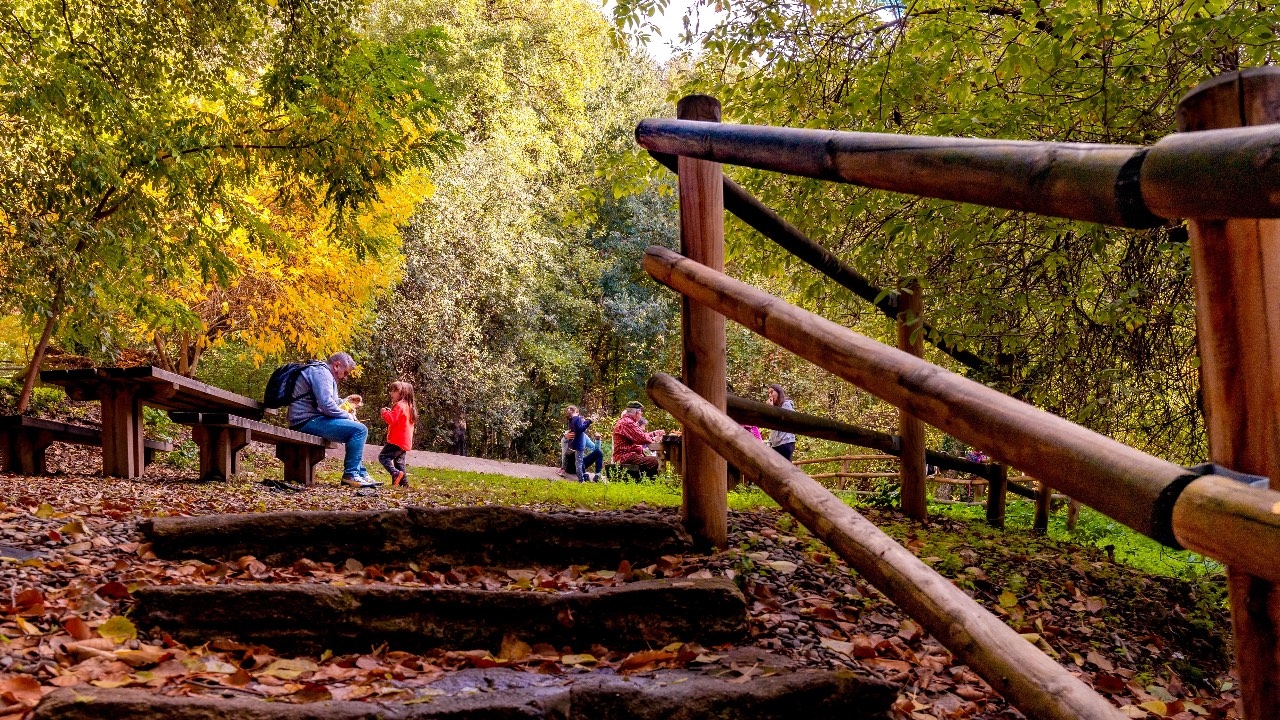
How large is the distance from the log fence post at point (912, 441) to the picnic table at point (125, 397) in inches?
211

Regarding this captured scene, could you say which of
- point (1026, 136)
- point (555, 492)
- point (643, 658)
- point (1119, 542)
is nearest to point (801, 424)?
point (643, 658)

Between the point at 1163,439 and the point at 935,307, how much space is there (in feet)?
6.22

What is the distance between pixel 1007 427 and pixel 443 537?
94.9 inches

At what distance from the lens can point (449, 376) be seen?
21.7m

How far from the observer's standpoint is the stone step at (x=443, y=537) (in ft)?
11.3

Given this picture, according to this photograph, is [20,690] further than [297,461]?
No

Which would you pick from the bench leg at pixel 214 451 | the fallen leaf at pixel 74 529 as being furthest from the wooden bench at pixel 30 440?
the fallen leaf at pixel 74 529

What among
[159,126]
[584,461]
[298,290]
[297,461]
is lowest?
[584,461]

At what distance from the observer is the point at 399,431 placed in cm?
1016

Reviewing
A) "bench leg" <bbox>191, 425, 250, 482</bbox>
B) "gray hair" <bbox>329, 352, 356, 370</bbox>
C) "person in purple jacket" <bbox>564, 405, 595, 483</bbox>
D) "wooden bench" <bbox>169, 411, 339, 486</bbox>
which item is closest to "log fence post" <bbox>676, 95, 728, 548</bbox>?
"wooden bench" <bbox>169, 411, 339, 486</bbox>

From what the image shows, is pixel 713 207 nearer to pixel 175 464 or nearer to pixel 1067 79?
pixel 1067 79

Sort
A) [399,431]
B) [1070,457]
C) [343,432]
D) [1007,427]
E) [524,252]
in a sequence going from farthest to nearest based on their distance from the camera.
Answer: [524,252]
[399,431]
[343,432]
[1007,427]
[1070,457]

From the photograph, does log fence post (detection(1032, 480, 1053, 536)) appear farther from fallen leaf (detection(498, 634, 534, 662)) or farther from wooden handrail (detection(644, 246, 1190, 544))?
fallen leaf (detection(498, 634, 534, 662))

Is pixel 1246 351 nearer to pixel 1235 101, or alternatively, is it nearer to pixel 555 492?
pixel 1235 101
